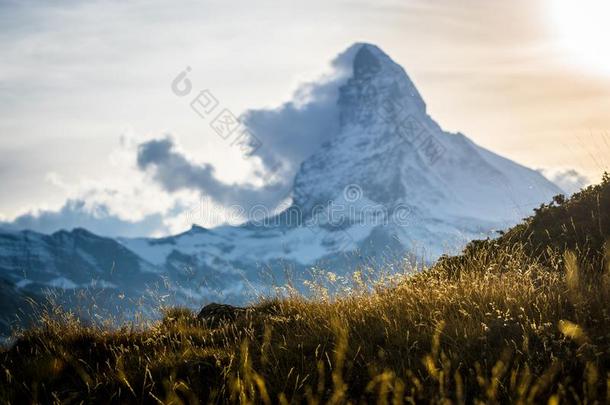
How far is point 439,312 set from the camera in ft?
23.8

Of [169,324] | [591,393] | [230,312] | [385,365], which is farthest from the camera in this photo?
[230,312]

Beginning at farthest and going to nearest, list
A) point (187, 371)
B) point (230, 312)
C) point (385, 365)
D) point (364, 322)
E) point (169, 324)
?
point (230, 312)
point (169, 324)
point (364, 322)
point (187, 371)
point (385, 365)

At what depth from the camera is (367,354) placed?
6699 millimetres

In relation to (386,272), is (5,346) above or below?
below

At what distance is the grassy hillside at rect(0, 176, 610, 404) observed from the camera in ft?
18.8

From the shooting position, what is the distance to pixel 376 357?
675 cm

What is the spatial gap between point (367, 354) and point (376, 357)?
120 mm

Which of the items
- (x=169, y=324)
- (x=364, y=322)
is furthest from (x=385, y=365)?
(x=169, y=324)

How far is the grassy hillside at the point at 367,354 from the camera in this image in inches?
226

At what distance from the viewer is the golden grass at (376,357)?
573 cm

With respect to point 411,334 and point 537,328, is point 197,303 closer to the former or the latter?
point 411,334

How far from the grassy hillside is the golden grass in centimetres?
2

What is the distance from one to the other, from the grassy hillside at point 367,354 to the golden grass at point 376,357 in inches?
0.8

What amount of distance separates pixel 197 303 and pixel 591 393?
738cm
